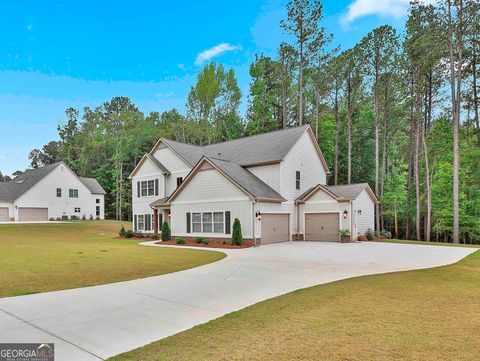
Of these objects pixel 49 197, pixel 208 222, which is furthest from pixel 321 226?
pixel 49 197

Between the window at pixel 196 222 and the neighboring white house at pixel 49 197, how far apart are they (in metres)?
28.2

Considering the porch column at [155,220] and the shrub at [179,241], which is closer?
the shrub at [179,241]

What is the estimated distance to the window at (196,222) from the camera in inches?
887

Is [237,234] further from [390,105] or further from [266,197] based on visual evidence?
[390,105]

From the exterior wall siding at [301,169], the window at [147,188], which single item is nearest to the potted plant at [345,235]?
the exterior wall siding at [301,169]

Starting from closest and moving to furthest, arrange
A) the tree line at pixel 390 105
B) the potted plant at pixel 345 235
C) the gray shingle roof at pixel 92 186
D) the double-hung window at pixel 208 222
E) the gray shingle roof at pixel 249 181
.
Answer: the gray shingle roof at pixel 249 181, the double-hung window at pixel 208 222, the potted plant at pixel 345 235, the tree line at pixel 390 105, the gray shingle roof at pixel 92 186

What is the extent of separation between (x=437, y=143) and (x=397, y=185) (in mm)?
5384

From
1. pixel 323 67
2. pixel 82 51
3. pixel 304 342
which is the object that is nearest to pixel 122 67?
pixel 82 51

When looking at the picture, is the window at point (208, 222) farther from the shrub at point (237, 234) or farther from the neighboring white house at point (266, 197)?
the shrub at point (237, 234)

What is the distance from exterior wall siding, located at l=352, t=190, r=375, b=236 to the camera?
75.3 feet

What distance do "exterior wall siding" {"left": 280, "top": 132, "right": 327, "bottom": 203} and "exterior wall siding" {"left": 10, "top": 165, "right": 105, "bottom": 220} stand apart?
33.4m

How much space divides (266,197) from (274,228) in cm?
257

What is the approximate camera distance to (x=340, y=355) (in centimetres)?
394

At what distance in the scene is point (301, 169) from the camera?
24.9 metres
